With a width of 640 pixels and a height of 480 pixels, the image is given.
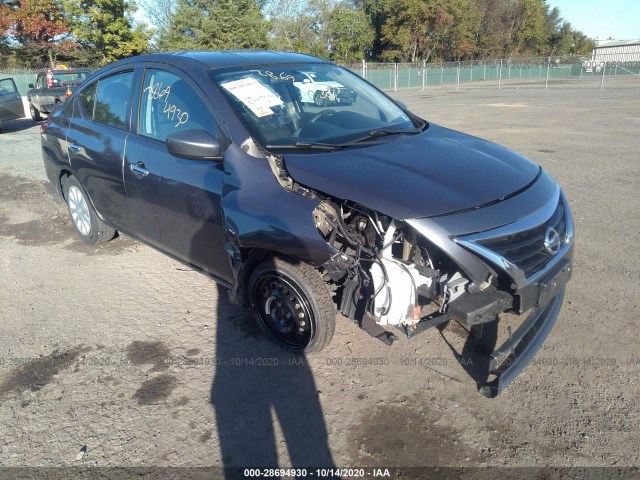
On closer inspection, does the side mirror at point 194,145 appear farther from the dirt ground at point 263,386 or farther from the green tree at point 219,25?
the green tree at point 219,25

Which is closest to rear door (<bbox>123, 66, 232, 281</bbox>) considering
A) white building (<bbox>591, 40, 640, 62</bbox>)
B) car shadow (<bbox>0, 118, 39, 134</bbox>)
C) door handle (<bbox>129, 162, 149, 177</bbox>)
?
door handle (<bbox>129, 162, 149, 177</bbox>)

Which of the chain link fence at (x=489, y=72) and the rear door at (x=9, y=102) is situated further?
the chain link fence at (x=489, y=72)

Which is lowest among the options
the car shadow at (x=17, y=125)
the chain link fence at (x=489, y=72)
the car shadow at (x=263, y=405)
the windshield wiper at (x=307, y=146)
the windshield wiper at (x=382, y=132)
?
the car shadow at (x=263, y=405)

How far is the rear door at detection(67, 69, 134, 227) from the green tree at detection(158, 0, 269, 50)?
34895 mm

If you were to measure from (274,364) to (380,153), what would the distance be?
149 cm

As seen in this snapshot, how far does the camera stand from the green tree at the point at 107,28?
30.0m

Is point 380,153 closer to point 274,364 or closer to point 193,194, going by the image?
point 193,194

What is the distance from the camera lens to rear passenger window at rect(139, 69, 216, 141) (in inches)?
130

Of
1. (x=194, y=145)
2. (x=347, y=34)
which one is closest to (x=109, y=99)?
(x=194, y=145)

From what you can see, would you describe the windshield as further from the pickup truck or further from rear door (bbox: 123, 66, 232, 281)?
the pickup truck

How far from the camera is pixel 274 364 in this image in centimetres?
315

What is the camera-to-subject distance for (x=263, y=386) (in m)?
2.95

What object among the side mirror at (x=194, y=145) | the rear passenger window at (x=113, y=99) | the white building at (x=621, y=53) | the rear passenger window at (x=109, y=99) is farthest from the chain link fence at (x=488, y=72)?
the side mirror at (x=194, y=145)

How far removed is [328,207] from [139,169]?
1.72m
